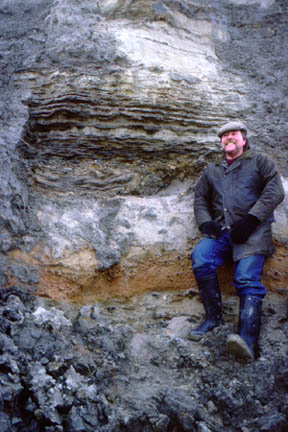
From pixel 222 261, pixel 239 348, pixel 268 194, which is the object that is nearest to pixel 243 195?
pixel 268 194

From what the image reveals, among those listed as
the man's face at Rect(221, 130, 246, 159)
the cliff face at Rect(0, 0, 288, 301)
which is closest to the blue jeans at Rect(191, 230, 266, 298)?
the cliff face at Rect(0, 0, 288, 301)

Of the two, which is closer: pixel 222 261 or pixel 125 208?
pixel 222 261

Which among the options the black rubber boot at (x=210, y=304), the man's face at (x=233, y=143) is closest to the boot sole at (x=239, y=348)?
the black rubber boot at (x=210, y=304)

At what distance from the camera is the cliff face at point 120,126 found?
4.46 m

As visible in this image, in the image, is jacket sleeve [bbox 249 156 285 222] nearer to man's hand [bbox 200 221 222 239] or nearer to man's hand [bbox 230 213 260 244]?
man's hand [bbox 230 213 260 244]

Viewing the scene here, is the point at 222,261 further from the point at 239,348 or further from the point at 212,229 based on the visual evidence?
the point at 239,348

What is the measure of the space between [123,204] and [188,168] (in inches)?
35.1

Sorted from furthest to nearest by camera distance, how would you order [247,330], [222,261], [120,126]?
[120,126]
[222,261]
[247,330]

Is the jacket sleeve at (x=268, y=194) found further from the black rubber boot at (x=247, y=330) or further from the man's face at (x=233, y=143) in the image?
the black rubber boot at (x=247, y=330)

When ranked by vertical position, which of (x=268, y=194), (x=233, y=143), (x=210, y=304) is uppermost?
(x=233, y=143)

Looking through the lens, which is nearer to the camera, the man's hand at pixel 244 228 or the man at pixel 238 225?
the man at pixel 238 225

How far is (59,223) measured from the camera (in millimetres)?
4559

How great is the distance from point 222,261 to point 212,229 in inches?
12.1

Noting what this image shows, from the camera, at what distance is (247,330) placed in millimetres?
3660
